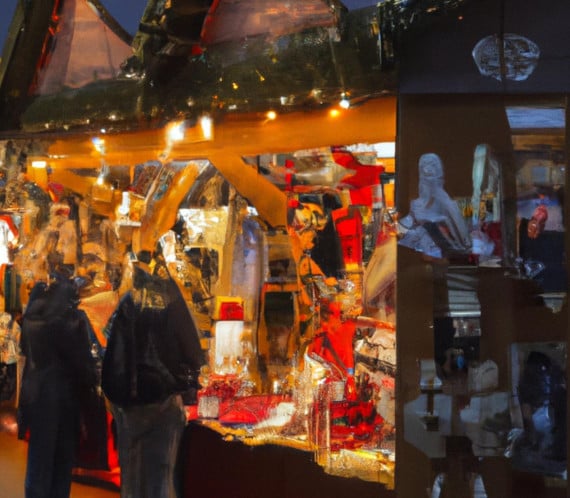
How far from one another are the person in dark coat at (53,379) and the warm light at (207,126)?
115cm

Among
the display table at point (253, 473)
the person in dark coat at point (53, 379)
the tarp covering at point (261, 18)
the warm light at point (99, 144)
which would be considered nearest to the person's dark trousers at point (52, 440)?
the person in dark coat at point (53, 379)

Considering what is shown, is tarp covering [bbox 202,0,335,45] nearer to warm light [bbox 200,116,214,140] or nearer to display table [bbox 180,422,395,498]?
warm light [bbox 200,116,214,140]

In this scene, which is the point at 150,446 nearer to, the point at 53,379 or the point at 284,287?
the point at 53,379

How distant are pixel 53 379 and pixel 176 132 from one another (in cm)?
157

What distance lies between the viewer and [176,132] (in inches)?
142

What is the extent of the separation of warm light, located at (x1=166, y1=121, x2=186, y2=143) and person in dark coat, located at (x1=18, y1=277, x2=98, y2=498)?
1.00 m

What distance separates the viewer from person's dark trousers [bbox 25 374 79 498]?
3.97 metres

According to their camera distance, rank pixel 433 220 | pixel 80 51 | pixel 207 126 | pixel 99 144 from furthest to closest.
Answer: pixel 80 51, pixel 99 144, pixel 207 126, pixel 433 220

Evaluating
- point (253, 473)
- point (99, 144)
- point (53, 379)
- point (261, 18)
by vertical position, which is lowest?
point (253, 473)

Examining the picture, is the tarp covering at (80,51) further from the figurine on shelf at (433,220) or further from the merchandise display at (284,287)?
the figurine on shelf at (433,220)

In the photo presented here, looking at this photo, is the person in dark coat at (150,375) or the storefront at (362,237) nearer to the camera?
the storefront at (362,237)

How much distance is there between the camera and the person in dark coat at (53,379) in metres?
3.93

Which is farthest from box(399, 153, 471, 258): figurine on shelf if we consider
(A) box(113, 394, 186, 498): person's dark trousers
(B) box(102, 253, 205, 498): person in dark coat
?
(A) box(113, 394, 186, 498): person's dark trousers

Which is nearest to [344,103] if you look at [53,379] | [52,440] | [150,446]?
[150,446]
